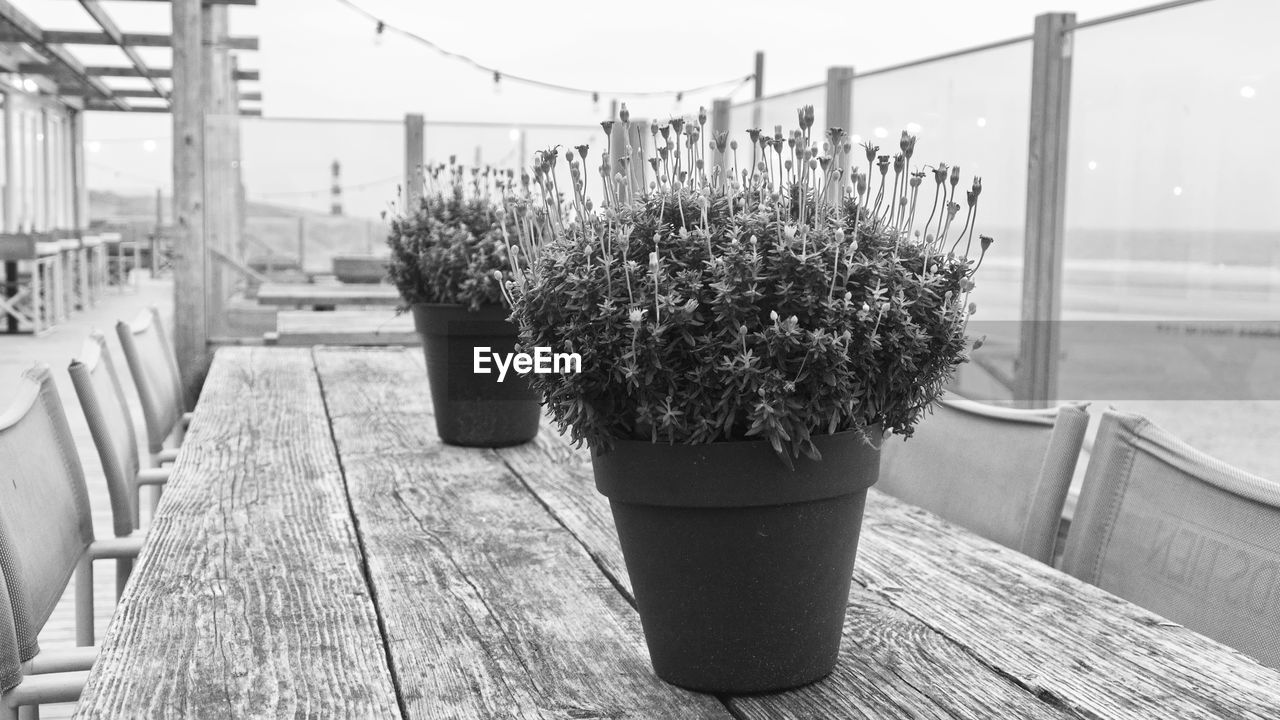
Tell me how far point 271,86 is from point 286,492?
12364mm

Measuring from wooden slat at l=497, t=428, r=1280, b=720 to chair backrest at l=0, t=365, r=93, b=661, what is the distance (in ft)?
2.16

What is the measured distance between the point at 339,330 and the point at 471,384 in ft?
9.95

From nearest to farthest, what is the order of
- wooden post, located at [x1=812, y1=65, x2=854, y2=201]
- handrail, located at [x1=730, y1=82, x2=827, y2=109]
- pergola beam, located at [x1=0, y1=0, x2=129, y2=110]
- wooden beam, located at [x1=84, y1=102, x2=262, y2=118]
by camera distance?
wooden post, located at [x1=812, y1=65, x2=854, y2=201] < handrail, located at [x1=730, y1=82, x2=827, y2=109] < pergola beam, located at [x1=0, y1=0, x2=129, y2=110] < wooden beam, located at [x1=84, y1=102, x2=262, y2=118]

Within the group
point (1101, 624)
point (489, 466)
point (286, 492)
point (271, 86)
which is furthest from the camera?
point (271, 86)

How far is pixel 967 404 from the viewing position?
189 cm

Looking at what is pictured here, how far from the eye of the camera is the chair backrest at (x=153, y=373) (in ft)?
9.04

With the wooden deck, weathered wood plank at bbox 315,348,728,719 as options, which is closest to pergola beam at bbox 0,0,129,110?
the wooden deck

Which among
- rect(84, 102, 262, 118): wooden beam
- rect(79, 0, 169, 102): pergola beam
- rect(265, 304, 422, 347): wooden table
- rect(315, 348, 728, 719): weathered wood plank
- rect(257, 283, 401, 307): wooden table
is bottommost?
rect(265, 304, 422, 347): wooden table

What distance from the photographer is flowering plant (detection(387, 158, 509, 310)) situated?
2023mm

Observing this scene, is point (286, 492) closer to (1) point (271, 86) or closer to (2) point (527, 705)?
(2) point (527, 705)

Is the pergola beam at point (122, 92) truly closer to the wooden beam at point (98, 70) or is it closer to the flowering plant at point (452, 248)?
the wooden beam at point (98, 70)

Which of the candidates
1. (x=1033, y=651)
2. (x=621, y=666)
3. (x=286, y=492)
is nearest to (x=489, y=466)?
(x=286, y=492)

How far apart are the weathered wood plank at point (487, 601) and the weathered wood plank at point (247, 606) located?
0.12 feet

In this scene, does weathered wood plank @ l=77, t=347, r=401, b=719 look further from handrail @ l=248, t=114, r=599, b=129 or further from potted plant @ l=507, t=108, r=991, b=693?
handrail @ l=248, t=114, r=599, b=129
